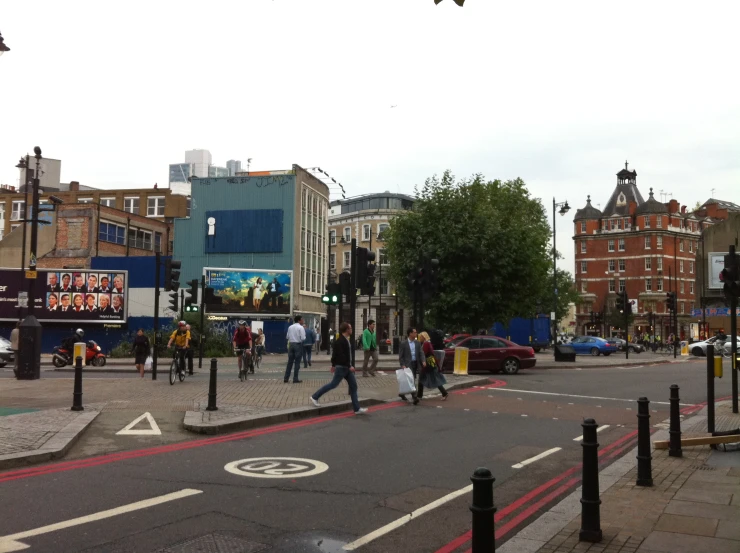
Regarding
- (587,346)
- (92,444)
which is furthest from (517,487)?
(587,346)

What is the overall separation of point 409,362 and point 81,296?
3317cm

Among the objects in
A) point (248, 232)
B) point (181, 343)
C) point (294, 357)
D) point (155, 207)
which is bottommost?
point (294, 357)

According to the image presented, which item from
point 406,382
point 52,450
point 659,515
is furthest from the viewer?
point 406,382

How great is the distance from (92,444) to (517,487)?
5587 millimetres

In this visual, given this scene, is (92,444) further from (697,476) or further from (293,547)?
(697,476)

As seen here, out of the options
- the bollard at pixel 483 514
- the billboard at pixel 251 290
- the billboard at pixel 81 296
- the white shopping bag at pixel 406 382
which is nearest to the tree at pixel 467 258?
the billboard at pixel 251 290

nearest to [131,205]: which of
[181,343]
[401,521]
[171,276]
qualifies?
[171,276]

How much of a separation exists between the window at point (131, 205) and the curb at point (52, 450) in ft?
215

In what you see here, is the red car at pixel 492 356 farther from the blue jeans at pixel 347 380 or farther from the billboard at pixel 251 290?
the billboard at pixel 251 290

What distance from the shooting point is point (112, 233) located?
187 feet

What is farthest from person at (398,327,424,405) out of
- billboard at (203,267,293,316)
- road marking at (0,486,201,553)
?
billboard at (203,267,293,316)

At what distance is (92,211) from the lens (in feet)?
179

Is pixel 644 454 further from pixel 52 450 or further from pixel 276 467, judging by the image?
pixel 52 450

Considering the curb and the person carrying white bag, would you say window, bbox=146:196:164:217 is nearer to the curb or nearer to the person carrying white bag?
the person carrying white bag
